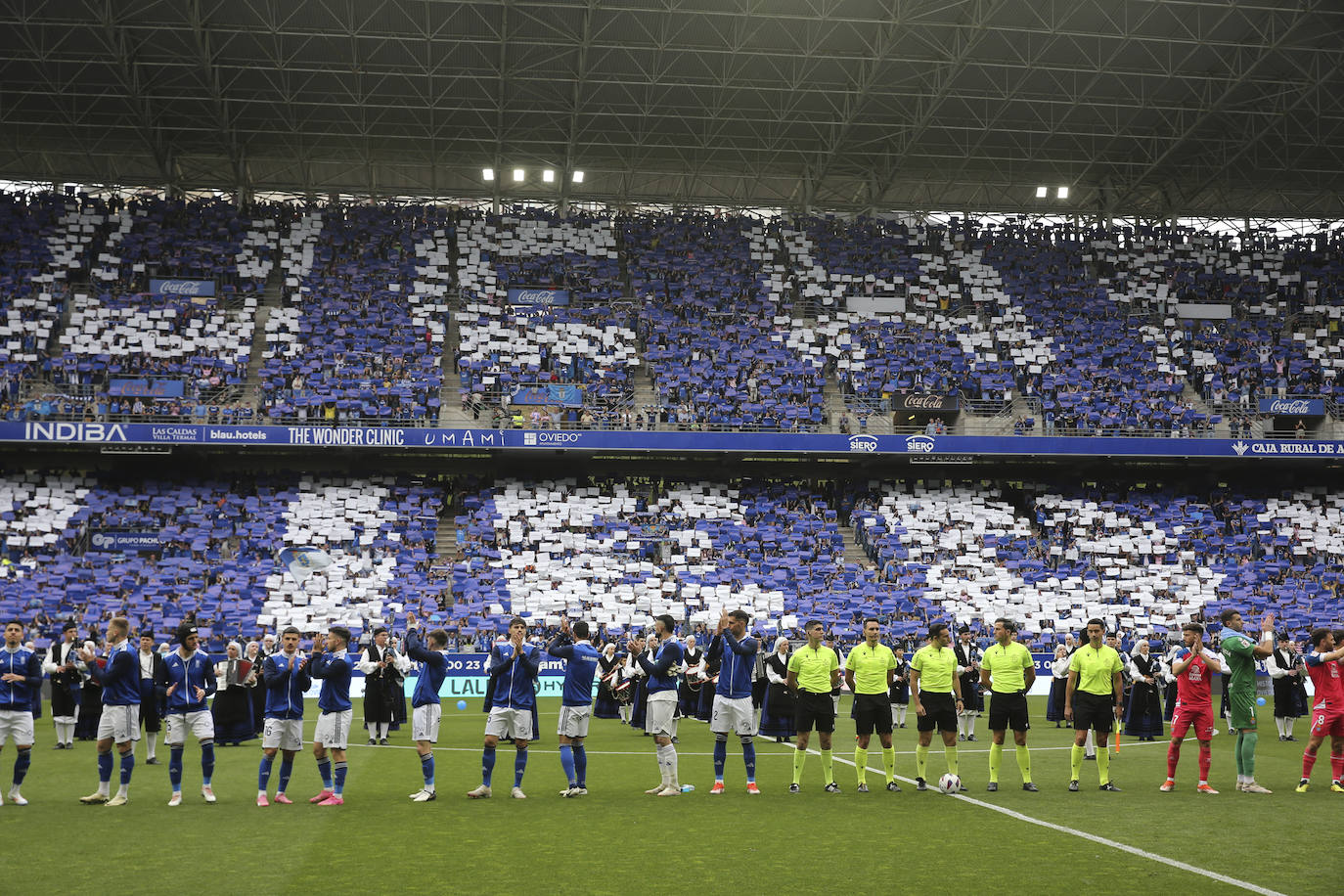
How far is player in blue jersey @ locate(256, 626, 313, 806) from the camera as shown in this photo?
1340cm

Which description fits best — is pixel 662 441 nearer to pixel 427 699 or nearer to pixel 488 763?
pixel 427 699

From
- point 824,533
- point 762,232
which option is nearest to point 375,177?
point 762,232

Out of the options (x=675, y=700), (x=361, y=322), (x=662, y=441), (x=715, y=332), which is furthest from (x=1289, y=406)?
(x=675, y=700)

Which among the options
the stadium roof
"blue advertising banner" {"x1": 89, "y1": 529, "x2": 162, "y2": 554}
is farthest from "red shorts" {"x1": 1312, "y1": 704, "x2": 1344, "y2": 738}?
"blue advertising banner" {"x1": 89, "y1": 529, "x2": 162, "y2": 554}

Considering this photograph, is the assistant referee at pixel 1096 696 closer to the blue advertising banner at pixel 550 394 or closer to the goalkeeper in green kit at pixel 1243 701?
the goalkeeper in green kit at pixel 1243 701

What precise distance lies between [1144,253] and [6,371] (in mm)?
45205

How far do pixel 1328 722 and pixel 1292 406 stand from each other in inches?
1358

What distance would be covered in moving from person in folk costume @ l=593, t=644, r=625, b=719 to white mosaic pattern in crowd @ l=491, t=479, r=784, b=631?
334 inches

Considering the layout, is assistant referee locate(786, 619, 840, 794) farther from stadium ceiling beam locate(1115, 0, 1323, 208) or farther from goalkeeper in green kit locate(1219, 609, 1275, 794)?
stadium ceiling beam locate(1115, 0, 1323, 208)

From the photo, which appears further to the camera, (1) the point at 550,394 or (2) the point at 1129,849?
(1) the point at 550,394

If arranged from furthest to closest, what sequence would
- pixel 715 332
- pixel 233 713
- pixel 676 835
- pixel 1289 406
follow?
pixel 715 332 → pixel 1289 406 → pixel 233 713 → pixel 676 835

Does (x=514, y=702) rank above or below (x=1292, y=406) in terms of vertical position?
below

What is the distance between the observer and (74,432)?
126ft

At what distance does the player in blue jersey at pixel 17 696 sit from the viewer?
13695 millimetres
